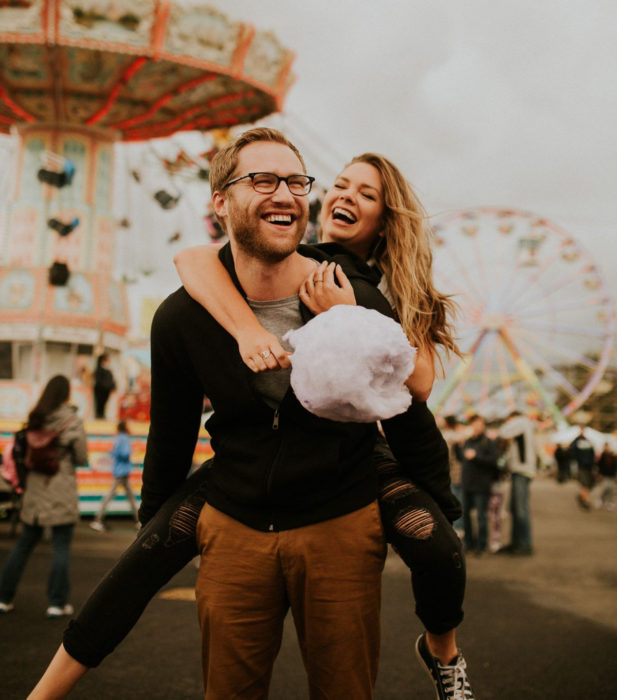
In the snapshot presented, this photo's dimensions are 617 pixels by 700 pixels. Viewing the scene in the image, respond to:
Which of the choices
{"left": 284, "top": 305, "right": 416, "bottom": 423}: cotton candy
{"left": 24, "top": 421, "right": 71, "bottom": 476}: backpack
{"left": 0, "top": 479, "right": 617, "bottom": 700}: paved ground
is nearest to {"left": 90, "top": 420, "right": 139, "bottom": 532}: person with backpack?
{"left": 0, "top": 479, "right": 617, "bottom": 700}: paved ground

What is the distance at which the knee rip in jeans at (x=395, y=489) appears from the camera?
6.40 ft

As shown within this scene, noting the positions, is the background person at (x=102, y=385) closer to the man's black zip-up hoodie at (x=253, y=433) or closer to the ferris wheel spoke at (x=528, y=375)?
the man's black zip-up hoodie at (x=253, y=433)

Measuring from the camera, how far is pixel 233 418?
1858 millimetres

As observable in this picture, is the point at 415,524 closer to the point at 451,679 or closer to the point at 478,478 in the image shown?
the point at 451,679

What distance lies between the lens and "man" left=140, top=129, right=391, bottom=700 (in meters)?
1.81

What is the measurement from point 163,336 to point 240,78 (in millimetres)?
12663

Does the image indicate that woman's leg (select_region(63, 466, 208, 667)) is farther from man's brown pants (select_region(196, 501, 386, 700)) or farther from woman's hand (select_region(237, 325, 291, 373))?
woman's hand (select_region(237, 325, 291, 373))

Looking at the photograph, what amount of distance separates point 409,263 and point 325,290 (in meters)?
0.45

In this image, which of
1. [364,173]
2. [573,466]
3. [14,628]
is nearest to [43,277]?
[14,628]

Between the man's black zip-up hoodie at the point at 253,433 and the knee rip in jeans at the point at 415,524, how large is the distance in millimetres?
98

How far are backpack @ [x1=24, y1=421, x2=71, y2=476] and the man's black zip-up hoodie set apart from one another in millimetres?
3627

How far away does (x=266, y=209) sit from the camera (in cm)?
181

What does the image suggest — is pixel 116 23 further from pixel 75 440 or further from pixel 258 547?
pixel 258 547

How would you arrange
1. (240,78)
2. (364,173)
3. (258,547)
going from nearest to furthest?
(258,547)
(364,173)
(240,78)
